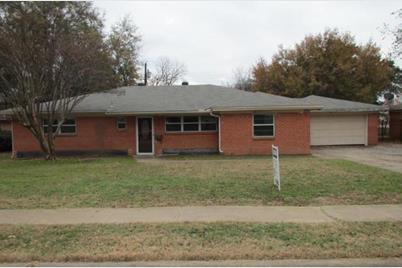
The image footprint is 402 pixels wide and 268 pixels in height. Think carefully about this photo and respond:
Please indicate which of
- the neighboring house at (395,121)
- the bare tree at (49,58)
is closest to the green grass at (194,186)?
the bare tree at (49,58)

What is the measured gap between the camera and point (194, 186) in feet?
33.6

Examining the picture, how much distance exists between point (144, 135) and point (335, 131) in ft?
40.6

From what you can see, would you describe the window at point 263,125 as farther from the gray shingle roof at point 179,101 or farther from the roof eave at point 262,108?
the gray shingle roof at point 179,101

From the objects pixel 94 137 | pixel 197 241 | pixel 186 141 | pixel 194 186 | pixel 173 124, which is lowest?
pixel 197 241

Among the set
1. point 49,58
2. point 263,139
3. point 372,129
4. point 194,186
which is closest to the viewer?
point 194,186

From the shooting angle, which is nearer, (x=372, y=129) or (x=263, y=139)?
(x=263, y=139)

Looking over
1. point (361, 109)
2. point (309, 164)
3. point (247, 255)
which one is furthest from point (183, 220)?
point (361, 109)

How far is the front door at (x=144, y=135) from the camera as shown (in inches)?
814

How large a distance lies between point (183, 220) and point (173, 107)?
13.7 m

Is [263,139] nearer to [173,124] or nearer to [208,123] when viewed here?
[208,123]

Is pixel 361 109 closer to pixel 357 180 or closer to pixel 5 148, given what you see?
pixel 357 180

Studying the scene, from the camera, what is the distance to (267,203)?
838 centimetres

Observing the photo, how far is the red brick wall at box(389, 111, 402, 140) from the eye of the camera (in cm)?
3013

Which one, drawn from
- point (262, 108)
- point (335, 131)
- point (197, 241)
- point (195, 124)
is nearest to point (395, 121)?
point (335, 131)
